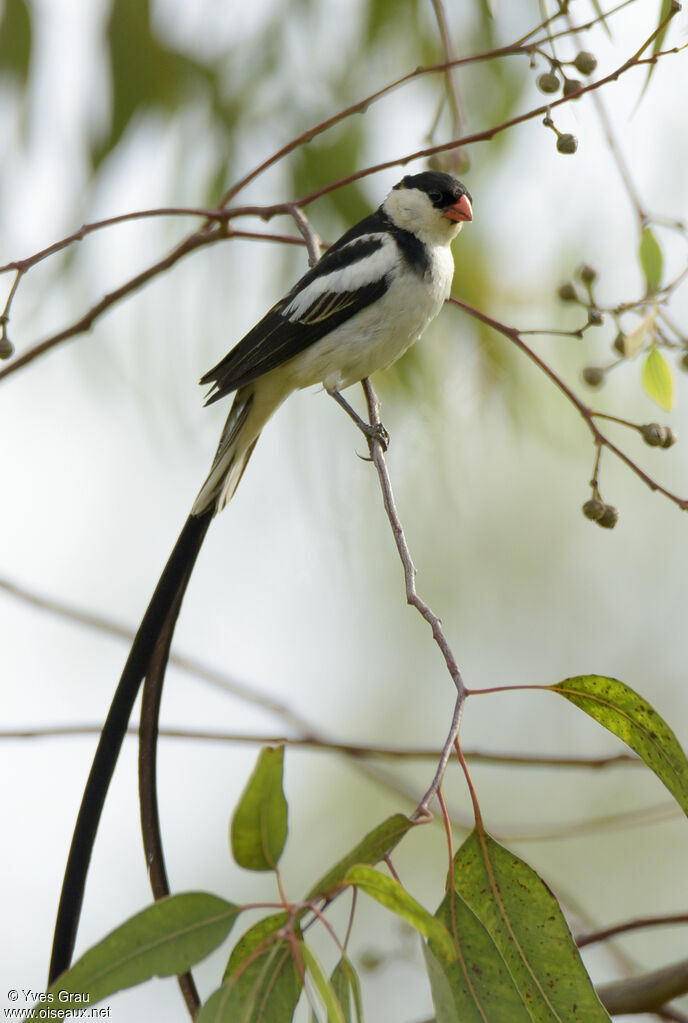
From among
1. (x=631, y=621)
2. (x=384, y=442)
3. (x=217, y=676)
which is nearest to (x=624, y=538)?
(x=631, y=621)

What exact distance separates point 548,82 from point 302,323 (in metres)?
0.58

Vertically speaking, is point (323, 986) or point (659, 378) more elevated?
point (659, 378)

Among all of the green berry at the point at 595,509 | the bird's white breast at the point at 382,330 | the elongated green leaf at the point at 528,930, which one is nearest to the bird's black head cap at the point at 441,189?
the bird's white breast at the point at 382,330

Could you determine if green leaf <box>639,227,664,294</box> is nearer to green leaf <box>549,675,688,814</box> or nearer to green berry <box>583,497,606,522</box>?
green berry <box>583,497,606,522</box>

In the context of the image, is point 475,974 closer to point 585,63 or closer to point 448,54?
point 585,63

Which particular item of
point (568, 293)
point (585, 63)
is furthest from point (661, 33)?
point (568, 293)

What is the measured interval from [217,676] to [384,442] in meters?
0.48

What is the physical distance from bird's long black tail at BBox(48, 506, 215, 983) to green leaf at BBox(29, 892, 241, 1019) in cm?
19

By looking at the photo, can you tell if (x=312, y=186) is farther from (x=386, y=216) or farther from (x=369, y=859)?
(x=369, y=859)

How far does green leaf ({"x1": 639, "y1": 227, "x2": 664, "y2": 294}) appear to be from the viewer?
1538mm

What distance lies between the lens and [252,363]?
1831 mm

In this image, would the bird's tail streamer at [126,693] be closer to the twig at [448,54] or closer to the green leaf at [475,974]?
the green leaf at [475,974]

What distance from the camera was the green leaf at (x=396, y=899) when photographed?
911 millimetres

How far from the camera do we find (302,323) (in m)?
1.87
